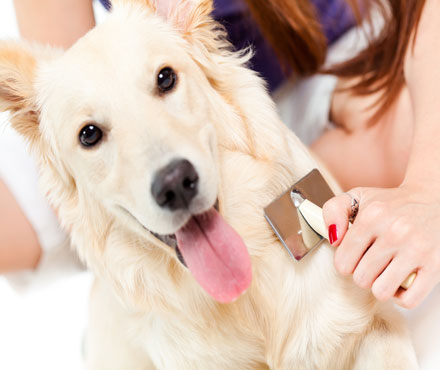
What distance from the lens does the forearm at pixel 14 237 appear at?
2.06 metres

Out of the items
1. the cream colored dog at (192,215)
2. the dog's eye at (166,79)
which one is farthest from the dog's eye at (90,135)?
the dog's eye at (166,79)

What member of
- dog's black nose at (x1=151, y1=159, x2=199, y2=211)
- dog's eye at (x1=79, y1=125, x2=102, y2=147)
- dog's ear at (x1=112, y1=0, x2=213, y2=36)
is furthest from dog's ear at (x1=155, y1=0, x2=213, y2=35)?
dog's black nose at (x1=151, y1=159, x2=199, y2=211)

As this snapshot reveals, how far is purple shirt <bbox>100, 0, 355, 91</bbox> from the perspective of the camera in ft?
7.55

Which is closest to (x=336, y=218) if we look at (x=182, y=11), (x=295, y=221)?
(x=295, y=221)

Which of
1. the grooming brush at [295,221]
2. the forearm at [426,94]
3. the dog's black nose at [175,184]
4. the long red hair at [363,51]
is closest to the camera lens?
the dog's black nose at [175,184]

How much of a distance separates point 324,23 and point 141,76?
1525mm

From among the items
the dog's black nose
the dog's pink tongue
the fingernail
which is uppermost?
the dog's black nose

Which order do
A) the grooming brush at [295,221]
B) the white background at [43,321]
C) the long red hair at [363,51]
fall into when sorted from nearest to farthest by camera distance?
the grooming brush at [295,221] < the long red hair at [363,51] < the white background at [43,321]

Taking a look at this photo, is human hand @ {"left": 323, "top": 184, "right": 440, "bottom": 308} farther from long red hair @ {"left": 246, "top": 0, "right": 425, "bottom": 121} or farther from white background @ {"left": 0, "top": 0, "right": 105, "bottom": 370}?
white background @ {"left": 0, "top": 0, "right": 105, "bottom": 370}

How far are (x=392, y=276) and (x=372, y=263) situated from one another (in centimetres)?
5

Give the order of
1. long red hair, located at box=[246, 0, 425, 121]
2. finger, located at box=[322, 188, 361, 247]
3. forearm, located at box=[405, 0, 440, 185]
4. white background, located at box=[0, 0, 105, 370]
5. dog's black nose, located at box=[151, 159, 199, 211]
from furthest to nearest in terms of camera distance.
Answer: white background, located at box=[0, 0, 105, 370] < long red hair, located at box=[246, 0, 425, 121] < forearm, located at box=[405, 0, 440, 185] < finger, located at box=[322, 188, 361, 247] < dog's black nose, located at box=[151, 159, 199, 211]

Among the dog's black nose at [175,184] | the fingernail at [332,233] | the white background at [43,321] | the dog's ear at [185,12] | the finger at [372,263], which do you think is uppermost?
the dog's ear at [185,12]

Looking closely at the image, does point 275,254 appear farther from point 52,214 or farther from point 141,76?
point 52,214

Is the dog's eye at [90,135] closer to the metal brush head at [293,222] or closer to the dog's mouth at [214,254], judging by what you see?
the dog's mouth at [214,254]
